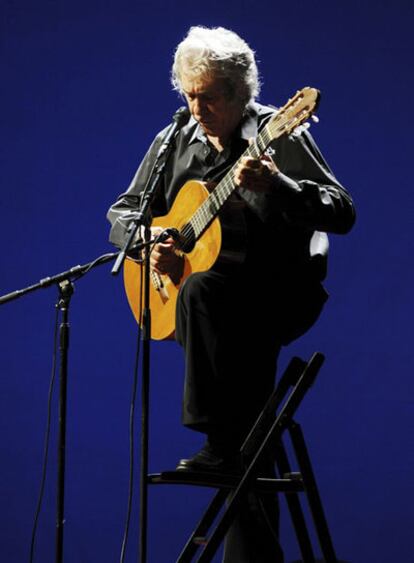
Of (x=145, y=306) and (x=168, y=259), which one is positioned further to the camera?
(x=168, y=259)

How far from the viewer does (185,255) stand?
2.59m

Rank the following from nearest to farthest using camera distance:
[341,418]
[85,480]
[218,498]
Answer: [218,498]
[341,418]
[85,480]

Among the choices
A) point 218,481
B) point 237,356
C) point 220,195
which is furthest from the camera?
point 220,195

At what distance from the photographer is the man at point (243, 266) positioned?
2.28 meters

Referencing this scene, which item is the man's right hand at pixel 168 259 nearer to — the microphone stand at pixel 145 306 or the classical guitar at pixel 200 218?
the classical guitar at pixel 200 218

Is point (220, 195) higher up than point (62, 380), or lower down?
higher up

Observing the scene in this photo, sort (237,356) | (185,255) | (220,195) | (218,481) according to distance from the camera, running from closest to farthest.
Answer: (218,481) → (237,356) → (220,195) → (185,255)

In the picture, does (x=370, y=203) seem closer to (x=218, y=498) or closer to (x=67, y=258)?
(x=67, y=258)

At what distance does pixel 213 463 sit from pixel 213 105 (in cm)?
96

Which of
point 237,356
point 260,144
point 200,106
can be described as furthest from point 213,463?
point 200,106

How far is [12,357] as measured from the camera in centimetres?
387

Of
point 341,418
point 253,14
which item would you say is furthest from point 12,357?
point 253,14

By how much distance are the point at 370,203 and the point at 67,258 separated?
47.2 inches

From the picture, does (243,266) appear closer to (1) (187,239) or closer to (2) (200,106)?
(1) (187,239)
